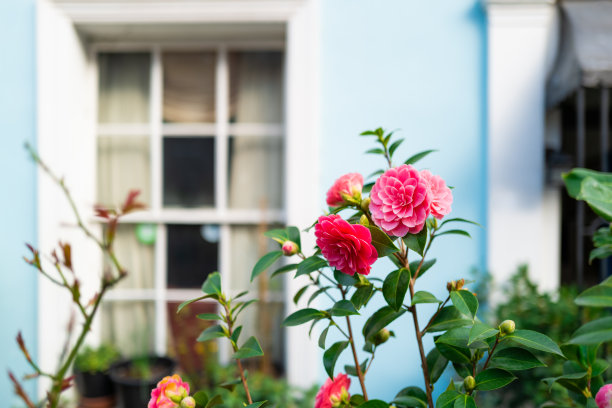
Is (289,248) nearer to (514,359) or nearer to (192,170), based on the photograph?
(514,359)

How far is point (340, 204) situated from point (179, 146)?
69.4 inches

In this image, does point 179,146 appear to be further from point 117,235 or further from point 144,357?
point 144,357

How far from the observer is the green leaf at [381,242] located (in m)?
0.68

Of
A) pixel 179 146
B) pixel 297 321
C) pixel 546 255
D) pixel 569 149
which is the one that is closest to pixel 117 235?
pixel 179 146

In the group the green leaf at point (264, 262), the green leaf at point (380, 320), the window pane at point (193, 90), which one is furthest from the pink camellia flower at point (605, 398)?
the window pane at point (193, 90)

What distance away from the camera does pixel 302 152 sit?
2.11 m

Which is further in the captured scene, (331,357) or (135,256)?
(135,256)

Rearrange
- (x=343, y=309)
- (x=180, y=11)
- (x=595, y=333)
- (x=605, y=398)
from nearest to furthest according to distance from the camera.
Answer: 1. (x=595, y=333)
2. (x=605, y=398)
3. (x=343, y=309)
4. (x=180, y=11)

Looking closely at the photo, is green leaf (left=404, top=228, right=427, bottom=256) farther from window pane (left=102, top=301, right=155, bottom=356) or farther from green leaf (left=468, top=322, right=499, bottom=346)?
window pane (left=102, top=301, right=155, bottom=356)

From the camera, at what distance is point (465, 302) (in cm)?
68

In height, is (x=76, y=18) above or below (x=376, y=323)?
above

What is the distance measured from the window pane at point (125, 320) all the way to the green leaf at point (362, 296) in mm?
1915

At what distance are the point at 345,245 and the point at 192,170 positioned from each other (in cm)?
185

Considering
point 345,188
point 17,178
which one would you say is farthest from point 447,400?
point 17,178
